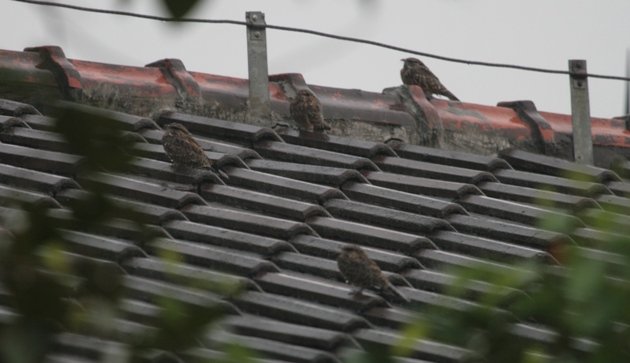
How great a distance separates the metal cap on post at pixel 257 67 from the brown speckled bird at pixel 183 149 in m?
0.73

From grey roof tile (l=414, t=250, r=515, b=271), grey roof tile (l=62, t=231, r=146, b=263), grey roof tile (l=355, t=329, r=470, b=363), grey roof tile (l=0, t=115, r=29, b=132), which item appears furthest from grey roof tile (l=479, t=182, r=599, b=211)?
grey roof tile (l=0, t=115, r=29, b=132)

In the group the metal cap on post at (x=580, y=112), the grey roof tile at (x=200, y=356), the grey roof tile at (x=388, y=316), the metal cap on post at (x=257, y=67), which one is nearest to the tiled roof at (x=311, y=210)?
the grey roof tile at (x=388, y=316)

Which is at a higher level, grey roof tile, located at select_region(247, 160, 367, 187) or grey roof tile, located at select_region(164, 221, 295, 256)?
grey roof tile, located at select_region(247, 160, 367, 187)

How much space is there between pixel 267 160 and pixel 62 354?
4101 millimetres

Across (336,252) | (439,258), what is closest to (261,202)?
(336,252)

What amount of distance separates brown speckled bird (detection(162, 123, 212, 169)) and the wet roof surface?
0.06 metres

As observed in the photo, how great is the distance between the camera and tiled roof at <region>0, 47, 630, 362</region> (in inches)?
170

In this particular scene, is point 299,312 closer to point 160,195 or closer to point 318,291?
point 318,291

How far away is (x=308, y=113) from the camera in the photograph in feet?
21.3

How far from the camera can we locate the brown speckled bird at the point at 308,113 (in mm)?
6421

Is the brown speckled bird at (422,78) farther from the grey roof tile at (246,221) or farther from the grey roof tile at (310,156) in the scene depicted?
the grey roof tile at (246,221)

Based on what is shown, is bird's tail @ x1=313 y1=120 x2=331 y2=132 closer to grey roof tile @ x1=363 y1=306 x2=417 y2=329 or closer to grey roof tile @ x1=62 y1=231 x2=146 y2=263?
grey roof tile @ x1=62 y1=231 x2=146 y2=263

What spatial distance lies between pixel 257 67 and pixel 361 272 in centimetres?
259

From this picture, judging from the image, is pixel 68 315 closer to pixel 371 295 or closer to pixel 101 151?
pixel 101 151
